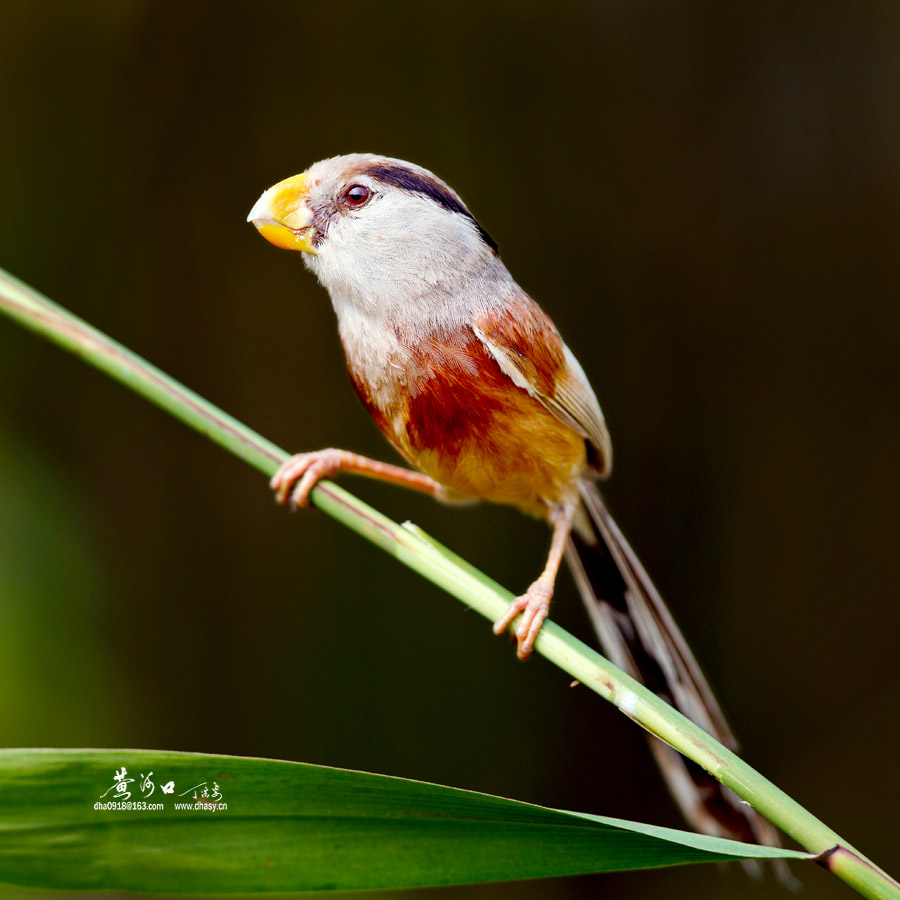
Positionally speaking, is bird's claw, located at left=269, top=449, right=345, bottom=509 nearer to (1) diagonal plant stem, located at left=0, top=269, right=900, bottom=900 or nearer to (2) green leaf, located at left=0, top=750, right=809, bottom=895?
(1) diagonal plant stem, located at left=0, top=269, right=900, bottom=900

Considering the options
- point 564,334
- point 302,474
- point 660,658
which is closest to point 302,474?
point 302,474

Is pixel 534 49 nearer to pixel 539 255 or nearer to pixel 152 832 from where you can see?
pixel 539 255

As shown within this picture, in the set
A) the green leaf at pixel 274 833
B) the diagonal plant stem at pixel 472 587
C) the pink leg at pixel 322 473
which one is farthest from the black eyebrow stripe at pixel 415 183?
the green leaf at pixel 274 833

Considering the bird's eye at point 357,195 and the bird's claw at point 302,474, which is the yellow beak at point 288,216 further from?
the bird's claw at point 302,474

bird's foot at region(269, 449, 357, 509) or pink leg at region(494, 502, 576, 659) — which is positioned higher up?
bird's foot at region(269, 449, 357, 509)

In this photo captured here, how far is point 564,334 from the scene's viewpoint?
1.90m

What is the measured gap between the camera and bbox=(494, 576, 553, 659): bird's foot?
85 centimetres

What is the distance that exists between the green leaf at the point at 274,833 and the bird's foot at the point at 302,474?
49 cm

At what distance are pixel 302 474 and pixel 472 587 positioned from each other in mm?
430

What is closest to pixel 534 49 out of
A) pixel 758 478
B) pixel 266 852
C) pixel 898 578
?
pixel 758 478

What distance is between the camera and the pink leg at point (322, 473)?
42.9 inches

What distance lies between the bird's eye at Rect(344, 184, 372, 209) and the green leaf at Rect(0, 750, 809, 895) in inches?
20.8

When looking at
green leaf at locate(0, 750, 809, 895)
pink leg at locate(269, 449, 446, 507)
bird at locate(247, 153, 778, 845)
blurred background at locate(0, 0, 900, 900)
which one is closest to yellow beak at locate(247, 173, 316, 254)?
bird at locate(247, 153, 778, 845)

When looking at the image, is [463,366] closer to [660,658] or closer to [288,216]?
[288,216]
